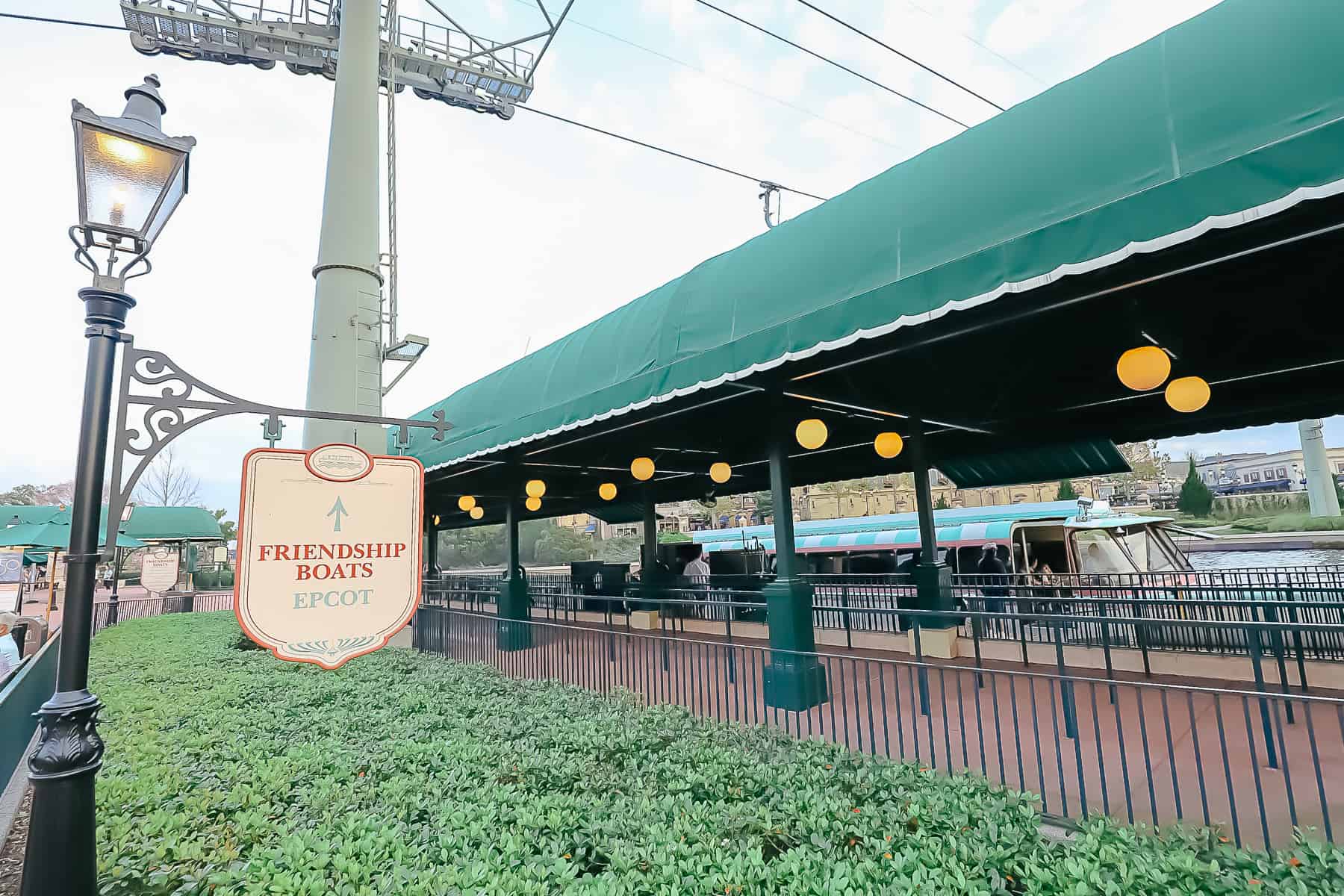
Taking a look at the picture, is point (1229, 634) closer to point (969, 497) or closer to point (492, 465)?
point (492, 465)

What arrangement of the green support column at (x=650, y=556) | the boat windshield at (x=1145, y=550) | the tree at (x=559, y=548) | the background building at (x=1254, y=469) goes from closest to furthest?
the green support column at (x=650, y=556) → the boat windshield at (x=1145, y=550) → the tree at (x=559, y=548) → the background building at (x=1254, y=469)

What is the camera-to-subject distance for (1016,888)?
3.11 metres

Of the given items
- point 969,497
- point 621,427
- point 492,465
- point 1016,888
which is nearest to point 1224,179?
point 1016,888

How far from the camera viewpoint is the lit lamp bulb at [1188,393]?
6066 millimetres

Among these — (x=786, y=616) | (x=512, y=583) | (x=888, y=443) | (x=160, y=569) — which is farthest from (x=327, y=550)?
(x=160, y=569)

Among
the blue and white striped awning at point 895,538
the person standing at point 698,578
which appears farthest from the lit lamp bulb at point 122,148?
the blue and white striped awning at point 895,538

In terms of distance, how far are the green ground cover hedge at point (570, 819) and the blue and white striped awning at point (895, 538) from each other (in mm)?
13632

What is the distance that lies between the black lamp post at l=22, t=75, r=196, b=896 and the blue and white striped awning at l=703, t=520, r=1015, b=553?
16581mm

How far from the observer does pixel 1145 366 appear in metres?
5.44

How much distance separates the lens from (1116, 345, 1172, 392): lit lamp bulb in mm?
5375

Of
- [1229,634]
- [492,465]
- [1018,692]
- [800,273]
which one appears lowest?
[1018,692]

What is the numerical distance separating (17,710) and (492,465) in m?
7.28

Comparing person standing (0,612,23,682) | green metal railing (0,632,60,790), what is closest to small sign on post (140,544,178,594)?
green metal railing (0,632,60,790)

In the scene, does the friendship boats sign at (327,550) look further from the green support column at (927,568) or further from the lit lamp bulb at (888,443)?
the green support column at (927,568)
